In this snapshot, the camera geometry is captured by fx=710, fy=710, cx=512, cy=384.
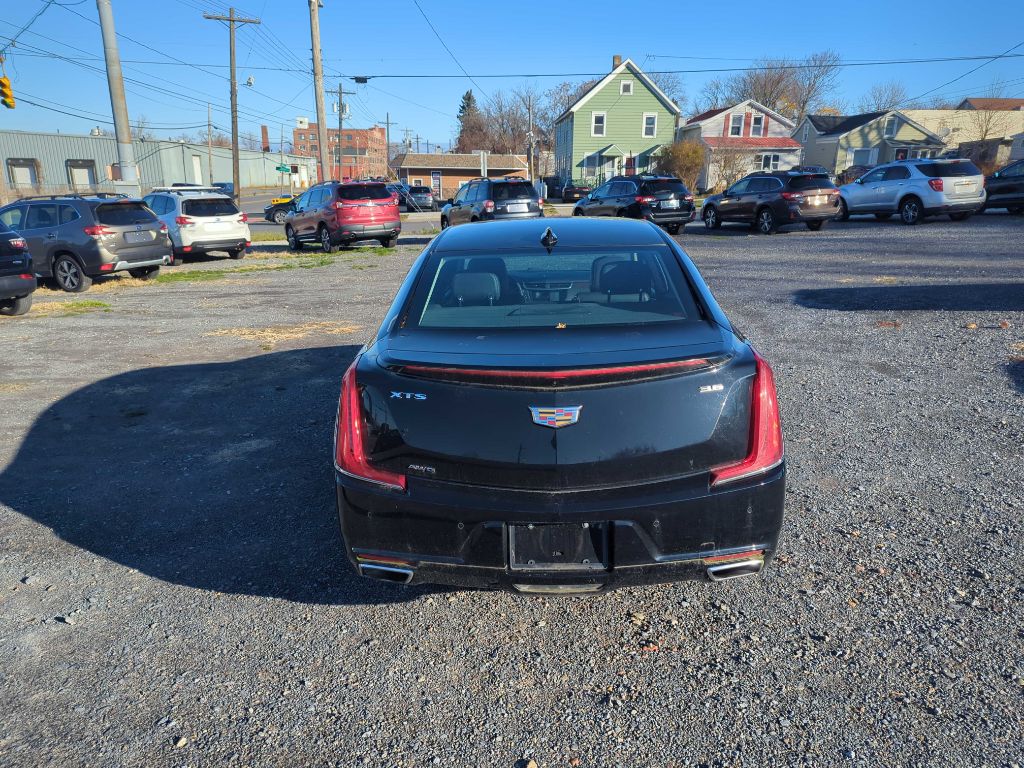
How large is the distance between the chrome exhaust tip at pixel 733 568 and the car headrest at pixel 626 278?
4.48ft

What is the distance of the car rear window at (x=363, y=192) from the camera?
18.7m

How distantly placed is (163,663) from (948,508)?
13.1 ft

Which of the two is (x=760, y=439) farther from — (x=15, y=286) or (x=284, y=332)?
(x=15, y=286)

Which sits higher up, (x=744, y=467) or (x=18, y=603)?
(x=744, y=467)

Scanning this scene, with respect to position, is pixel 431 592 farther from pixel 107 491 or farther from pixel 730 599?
pixel 107 491

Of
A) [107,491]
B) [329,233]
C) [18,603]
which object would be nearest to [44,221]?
[329,233]

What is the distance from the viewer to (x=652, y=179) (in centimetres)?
2178

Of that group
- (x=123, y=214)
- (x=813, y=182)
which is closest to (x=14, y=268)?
(x=123, y=214)

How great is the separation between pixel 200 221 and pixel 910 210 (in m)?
19.5

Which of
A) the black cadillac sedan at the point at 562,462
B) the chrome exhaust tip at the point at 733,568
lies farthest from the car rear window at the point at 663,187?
the chrome exhaust tip at the point at 733,568

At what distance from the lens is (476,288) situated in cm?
354

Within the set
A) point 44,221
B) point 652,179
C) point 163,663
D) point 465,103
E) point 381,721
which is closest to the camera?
point 381,721

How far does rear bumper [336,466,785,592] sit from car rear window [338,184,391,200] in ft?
56.5

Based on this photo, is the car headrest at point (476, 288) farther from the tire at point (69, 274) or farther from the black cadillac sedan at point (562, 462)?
the tire at point (69, 274)
